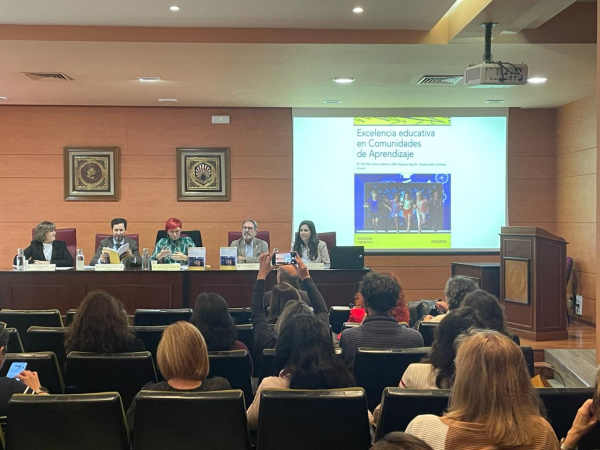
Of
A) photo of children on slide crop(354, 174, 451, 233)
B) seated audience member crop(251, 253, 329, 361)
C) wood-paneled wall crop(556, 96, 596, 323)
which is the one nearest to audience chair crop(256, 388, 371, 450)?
seated audience member crop(251, 253, 329, 361)

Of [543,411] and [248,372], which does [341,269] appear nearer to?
[248,372]

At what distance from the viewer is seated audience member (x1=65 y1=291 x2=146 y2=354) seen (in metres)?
3.19

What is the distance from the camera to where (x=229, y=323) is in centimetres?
335

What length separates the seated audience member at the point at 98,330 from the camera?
3188mm

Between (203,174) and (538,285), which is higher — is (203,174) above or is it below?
above

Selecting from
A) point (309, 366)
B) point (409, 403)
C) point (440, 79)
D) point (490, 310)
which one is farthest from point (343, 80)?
point (409, 403)

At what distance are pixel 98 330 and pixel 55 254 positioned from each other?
13.4 feet

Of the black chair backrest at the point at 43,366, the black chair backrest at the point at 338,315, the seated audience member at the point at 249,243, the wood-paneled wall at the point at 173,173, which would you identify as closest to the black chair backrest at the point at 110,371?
the black chair backrest at the point at 43,366

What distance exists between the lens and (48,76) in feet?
22.3

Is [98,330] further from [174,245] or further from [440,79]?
[440,79]

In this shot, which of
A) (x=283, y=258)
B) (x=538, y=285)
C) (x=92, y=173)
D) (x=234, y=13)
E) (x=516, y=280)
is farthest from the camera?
(x=92, y=173)

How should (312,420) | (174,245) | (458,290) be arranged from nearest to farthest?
1. (312,420)
2. (458,290)
3. (174,245)

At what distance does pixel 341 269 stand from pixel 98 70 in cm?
323

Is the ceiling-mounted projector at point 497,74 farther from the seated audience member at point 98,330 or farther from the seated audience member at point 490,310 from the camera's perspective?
the seated audience member at point 98,330
